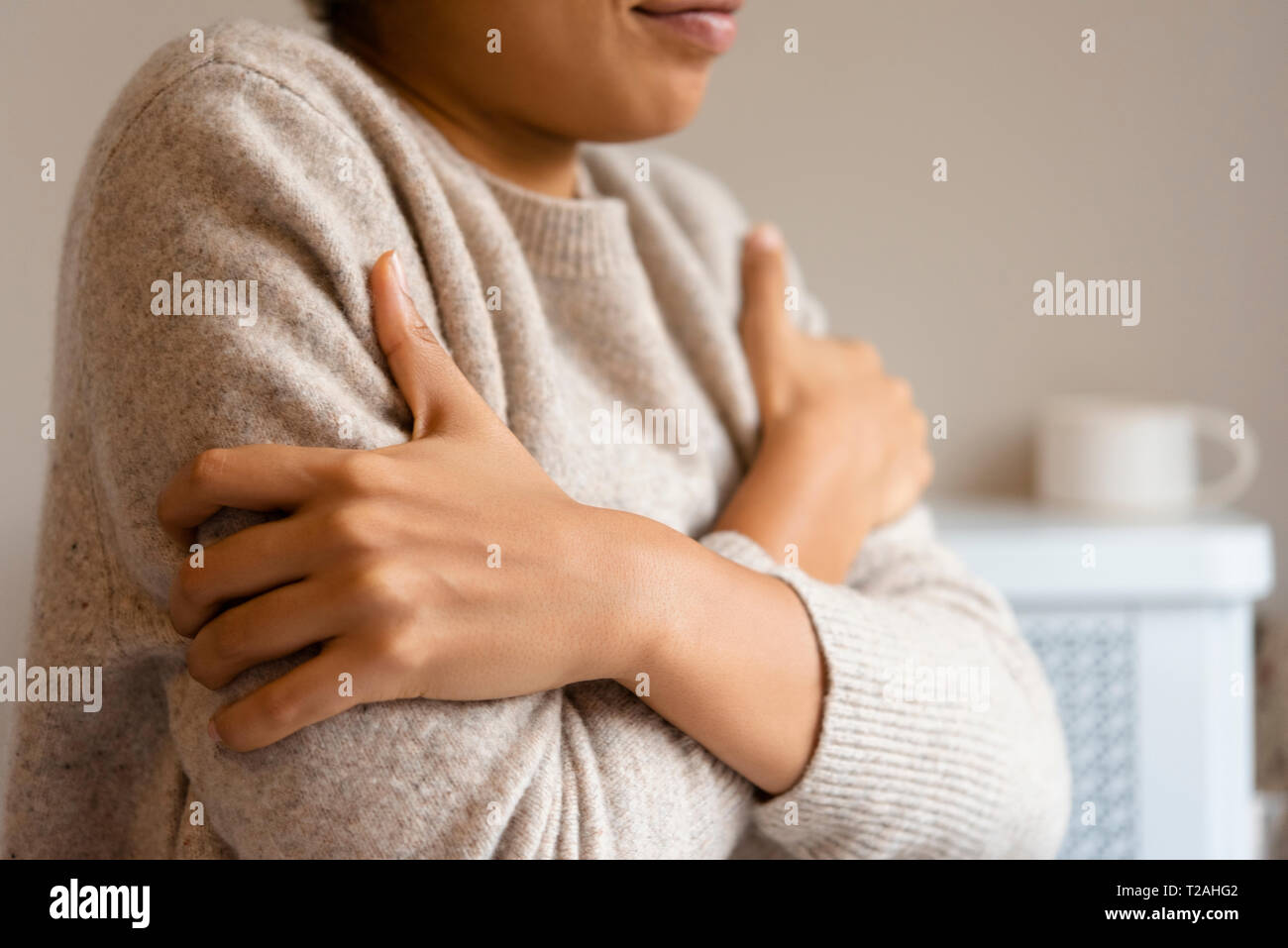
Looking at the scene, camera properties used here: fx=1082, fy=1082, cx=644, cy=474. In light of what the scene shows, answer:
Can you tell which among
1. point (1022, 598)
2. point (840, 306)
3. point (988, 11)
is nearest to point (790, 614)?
point (1022, 598)

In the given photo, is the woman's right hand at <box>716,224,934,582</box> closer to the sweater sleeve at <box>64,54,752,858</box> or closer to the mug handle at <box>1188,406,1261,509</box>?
the sweater sleeve at <box>64,54,752,858</box>

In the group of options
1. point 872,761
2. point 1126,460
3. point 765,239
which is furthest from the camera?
point 1126,460

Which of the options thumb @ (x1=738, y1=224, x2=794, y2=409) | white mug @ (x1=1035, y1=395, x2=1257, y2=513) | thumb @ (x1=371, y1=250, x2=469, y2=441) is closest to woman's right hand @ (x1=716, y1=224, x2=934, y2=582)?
thumb @ (x1=738, y1=224, x2=794, y2=409)

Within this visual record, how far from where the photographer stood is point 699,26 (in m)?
0.64

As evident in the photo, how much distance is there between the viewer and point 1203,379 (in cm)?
132

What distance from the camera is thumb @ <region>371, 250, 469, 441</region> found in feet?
1.62

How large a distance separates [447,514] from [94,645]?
0.67 ft

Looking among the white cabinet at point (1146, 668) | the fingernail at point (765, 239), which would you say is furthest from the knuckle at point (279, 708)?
the white cabinet at point (1146, 668)

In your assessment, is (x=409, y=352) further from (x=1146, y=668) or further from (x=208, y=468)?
(x=1146, y=668)

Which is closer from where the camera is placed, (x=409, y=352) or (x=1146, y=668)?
(x=409, y=352)

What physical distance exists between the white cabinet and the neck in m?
0.59

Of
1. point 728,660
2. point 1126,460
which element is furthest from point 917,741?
point 1126,460

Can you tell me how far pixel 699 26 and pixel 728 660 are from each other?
0.37m

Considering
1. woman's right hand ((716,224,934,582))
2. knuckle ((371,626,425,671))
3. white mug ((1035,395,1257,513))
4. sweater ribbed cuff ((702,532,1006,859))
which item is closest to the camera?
knuckle ((371,626,425,671))
